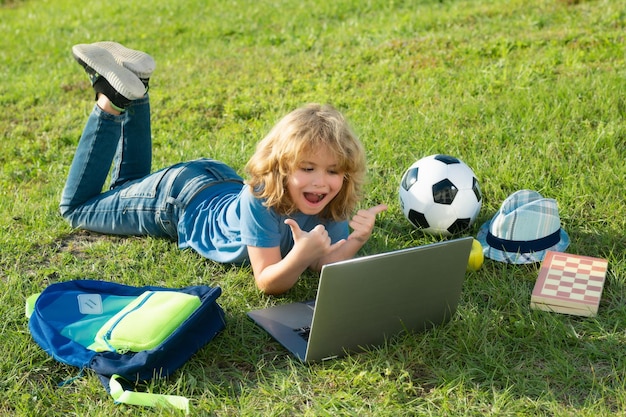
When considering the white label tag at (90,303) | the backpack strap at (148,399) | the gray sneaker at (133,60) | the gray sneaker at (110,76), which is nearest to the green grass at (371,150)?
the backpack strap at (148,399)

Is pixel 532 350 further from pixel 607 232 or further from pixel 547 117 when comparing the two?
pixel 547 117

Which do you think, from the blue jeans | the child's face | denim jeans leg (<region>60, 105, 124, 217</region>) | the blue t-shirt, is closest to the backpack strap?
the blue t-shirt

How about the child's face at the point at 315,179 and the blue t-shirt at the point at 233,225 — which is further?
the blue t-shirt at the point at 233,225

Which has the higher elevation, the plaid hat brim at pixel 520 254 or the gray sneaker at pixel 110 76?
the gray sneaker at pixel 110 76

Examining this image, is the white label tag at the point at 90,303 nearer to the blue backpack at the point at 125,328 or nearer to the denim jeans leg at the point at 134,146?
the blue backpack at the point at 125,328

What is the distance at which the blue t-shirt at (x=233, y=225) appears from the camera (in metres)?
3.22

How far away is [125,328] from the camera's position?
2.82 m

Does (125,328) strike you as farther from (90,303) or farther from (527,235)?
(527,235)

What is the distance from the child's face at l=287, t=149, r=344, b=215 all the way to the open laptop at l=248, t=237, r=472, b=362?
1.77ft

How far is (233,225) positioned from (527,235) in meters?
1.41

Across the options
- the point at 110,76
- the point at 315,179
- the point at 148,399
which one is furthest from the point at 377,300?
the point at 110,76

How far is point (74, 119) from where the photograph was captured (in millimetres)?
5977

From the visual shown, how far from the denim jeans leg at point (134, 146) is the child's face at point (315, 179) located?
140 cm

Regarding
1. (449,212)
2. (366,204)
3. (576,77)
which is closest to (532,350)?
(449,212)
